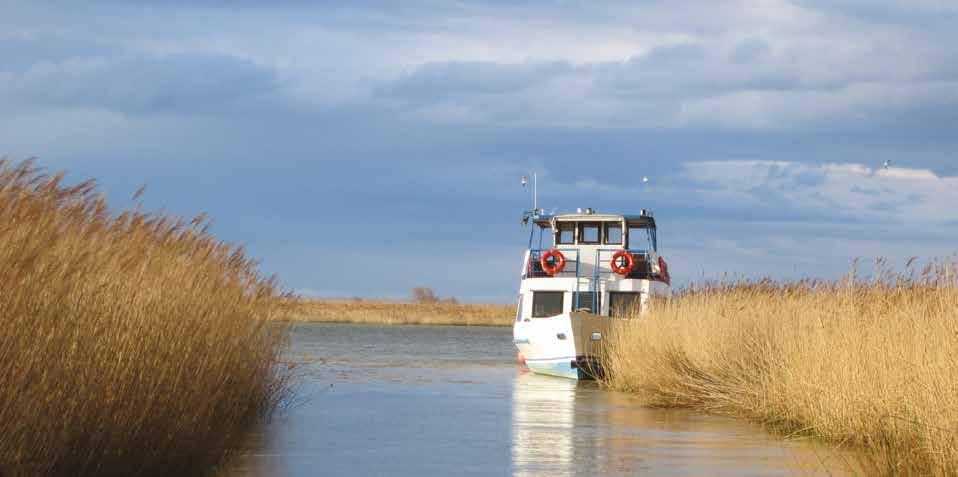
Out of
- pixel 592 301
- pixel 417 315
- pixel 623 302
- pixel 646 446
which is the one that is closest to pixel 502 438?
pixel 646 446

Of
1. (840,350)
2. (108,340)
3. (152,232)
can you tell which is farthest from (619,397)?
(108,340)

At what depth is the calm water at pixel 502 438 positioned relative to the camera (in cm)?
1230

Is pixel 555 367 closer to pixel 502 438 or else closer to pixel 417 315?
pixel 502 438

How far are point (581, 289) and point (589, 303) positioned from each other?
0.35 metres

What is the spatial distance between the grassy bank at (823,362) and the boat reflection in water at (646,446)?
41 centimetres

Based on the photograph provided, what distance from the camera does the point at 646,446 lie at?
14234 millimetres

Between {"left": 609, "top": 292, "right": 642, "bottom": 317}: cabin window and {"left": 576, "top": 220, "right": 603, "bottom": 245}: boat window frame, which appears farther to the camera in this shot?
{"left": 576, "top": 220, "right": 603, "bottom": 245}: boat window frame

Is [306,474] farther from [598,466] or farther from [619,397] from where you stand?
[619,397]

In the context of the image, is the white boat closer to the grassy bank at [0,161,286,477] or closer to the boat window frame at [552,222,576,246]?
the boat window frame at [552,222,576,246]

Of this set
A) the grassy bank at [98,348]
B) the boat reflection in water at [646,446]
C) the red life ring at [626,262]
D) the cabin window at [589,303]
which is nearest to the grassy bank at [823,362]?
the boat reflection in water at [646,446]

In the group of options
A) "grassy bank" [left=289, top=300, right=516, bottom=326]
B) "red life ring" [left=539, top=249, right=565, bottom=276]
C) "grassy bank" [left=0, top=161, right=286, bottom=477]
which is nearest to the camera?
"grassy bank" [left=0, top=161, right=286, bottom=477]

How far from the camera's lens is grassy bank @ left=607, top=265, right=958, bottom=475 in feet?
33.7

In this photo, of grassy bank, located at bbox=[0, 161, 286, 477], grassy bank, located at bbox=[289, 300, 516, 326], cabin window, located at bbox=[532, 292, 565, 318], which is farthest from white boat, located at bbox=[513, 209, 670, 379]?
grassy bank, located at bbox=[289, 300, 516, 326]

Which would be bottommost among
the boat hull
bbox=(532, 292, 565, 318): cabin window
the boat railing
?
the boat hull
